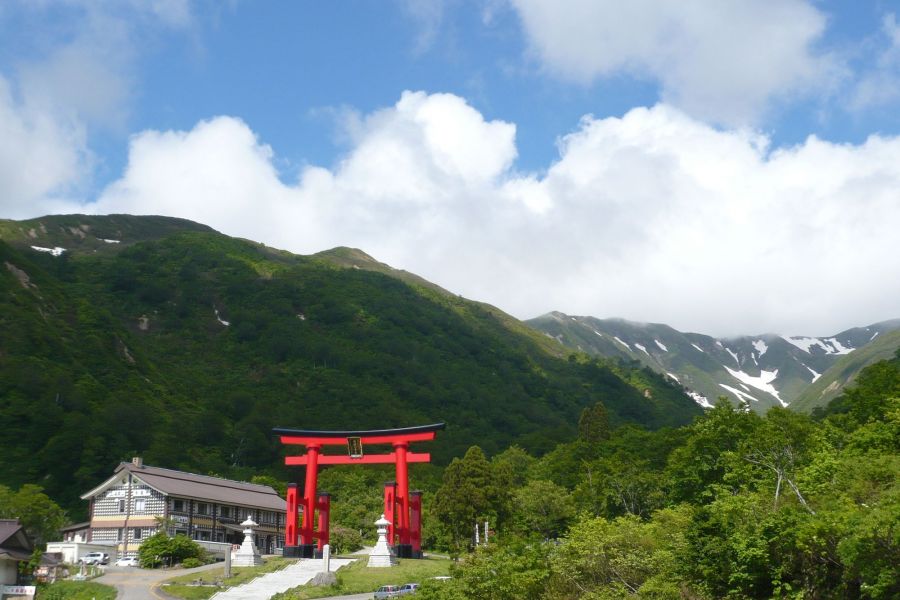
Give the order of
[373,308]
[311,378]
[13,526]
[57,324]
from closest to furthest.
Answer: [13,526]
[57,324]
[311,378]
[373,308]

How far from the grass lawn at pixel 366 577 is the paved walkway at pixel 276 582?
1144 millimetres

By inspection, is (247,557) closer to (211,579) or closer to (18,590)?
(211,579)

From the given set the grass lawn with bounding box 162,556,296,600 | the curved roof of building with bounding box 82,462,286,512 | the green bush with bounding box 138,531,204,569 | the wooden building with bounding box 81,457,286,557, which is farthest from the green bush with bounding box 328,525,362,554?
the curved roof of building with bounding box 82,462,286,512

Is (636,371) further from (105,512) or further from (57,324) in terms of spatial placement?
(105,512)

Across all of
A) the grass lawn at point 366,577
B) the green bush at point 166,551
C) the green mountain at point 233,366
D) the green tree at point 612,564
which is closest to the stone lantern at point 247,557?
the green bush at point 166,551

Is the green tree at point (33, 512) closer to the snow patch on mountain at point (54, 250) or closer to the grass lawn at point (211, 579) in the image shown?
the grass lawn at point (211, 579)

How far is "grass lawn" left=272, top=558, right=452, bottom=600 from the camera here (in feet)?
107

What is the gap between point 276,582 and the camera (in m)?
35.7

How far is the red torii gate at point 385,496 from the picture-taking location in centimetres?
4459

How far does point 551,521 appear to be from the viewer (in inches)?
2175

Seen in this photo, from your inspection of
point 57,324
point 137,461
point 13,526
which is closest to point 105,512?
point 137,461

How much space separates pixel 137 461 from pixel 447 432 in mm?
59085

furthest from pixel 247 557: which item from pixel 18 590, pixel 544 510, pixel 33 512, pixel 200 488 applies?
pixel 544 510

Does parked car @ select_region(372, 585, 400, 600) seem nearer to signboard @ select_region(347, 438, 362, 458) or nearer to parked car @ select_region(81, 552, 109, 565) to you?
signboard @ select_region(347, 438, 362, 458)
